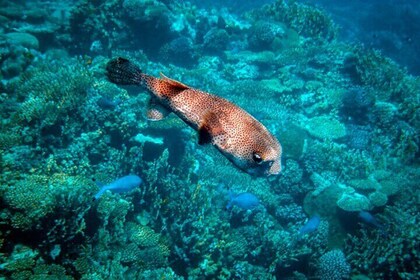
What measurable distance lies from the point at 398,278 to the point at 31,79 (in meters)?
10.5

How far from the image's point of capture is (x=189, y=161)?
8633mm

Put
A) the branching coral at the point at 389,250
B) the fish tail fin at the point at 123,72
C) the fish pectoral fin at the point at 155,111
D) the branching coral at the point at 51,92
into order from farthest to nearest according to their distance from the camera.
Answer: the branching coral at the point at 389,250 < the branching coral at the point at 51,92 < the fish pectoral fin at the point at 155,111 < the fish tail fin at the point at 123,72

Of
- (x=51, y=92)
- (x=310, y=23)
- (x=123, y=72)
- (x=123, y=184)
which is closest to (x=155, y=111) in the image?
(x=123, y=72)

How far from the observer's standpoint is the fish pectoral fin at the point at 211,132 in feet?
6.50

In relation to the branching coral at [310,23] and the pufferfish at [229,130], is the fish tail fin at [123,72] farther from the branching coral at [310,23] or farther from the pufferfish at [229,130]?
the branching coral at [310,23]

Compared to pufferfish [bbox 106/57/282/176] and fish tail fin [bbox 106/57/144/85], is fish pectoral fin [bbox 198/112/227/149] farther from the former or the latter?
fish tail fin [bbox 106/57/144/85]

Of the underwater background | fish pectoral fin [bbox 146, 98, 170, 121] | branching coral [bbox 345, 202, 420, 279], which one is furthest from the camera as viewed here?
branching coral [bbox 345, 202, 420, 279]

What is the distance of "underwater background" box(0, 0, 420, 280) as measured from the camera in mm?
5246

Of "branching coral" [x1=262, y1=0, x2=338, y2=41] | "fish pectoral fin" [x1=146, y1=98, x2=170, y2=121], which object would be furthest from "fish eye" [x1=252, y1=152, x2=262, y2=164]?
"branching coral" [x1=262, y1=0, x2=338, y2=41]

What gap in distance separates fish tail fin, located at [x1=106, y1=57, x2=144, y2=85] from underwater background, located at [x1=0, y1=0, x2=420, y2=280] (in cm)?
77

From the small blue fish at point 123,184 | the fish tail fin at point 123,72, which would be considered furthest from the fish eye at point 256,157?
the small blue fish at point 123,184

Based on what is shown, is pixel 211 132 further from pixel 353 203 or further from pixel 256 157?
pixel 353 203

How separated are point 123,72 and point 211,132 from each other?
2.73 feet

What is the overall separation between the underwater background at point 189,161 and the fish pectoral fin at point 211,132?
102 mm
